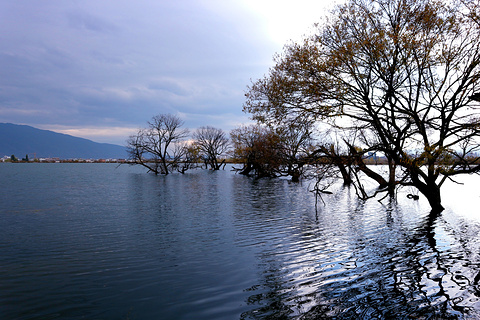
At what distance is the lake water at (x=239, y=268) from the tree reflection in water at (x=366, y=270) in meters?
0.04

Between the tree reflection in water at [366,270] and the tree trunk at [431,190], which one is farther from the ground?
the tree trunk at [431,190]

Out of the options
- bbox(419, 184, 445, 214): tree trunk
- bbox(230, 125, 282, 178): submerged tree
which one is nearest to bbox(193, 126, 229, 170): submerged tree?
bbox(230, 125, 282, 178): submerged tree

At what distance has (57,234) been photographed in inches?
583

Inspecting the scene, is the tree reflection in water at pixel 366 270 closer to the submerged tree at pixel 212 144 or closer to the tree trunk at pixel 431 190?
the tree trunk at pixel 431 190

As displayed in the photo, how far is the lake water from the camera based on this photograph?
6887 millimetres

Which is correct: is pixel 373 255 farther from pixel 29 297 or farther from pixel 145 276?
pixel 29 297

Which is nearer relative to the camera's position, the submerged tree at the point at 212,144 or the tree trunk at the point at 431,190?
the tree trunk at the point at 431,190

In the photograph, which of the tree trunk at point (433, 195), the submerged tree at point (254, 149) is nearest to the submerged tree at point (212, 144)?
the submerged tree at point (254, 149)

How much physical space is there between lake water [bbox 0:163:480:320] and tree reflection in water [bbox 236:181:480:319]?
37 millimetres

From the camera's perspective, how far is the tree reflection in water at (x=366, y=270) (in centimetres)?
668

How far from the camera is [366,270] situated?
368 inches

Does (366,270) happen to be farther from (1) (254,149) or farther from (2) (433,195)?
(1) (254,149)

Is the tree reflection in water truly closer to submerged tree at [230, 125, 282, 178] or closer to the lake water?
the lake water

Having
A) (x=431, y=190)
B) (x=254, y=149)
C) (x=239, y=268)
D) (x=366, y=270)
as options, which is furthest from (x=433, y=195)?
(x=254, y=149)
